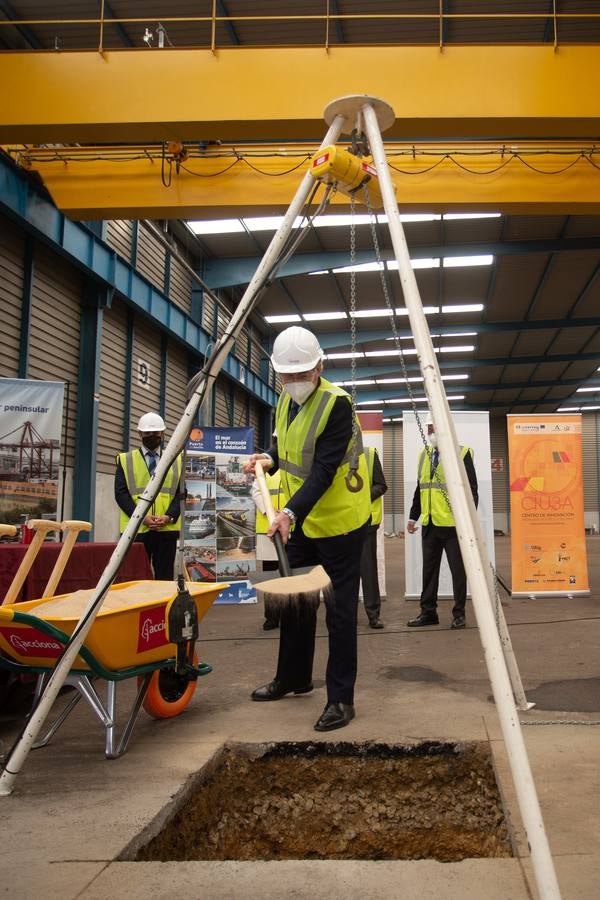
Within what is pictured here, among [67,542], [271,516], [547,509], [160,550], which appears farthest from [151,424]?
[547,509]

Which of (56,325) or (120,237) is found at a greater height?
(120,237)

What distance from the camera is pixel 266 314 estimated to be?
19859mm

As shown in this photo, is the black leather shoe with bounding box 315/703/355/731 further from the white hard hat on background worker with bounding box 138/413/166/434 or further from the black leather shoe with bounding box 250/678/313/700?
the white hard hat on background worker with bounding box 138/413/166/434

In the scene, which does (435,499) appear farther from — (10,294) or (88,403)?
(88,403)

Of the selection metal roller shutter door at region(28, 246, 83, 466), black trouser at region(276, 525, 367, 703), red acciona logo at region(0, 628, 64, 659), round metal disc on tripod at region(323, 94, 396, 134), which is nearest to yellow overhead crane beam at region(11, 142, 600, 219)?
metal roller shutter door at region(28, 246, 83, 466)

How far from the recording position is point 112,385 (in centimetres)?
1221

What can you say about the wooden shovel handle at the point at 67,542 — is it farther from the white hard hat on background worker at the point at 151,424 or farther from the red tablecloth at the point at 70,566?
the white hard hat on background worker at the point at 151,424

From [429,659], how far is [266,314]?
15725 mm

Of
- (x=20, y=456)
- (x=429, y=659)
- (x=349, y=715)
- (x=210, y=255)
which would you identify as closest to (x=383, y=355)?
(x=210, y=255)

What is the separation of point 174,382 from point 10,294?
20.5 ft

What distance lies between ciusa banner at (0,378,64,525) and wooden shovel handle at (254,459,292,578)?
4.32 m

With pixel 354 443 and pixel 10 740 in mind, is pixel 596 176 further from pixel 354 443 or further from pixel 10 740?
pixel 10 740

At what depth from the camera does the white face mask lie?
354 centimetres

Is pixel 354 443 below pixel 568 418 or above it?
below
